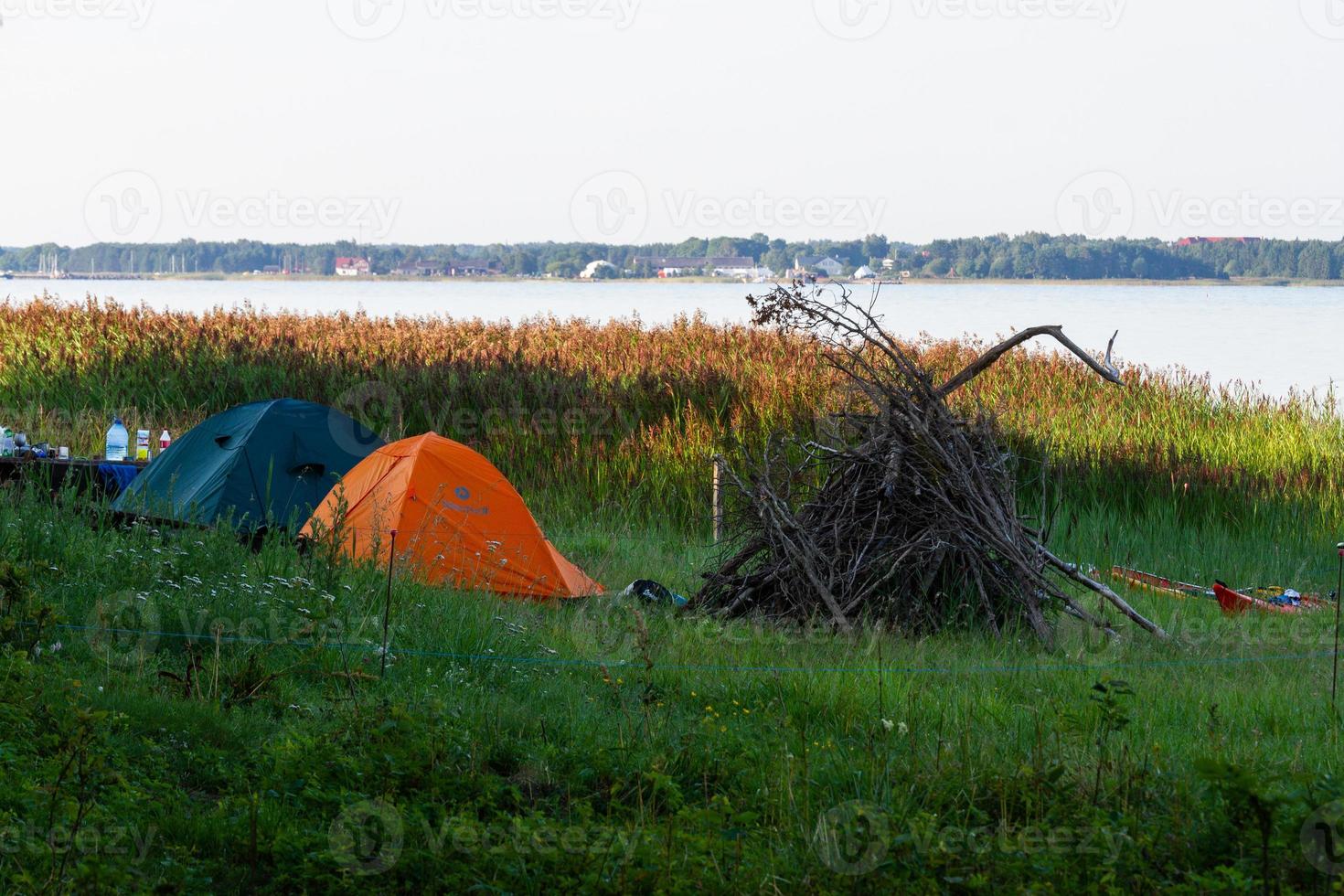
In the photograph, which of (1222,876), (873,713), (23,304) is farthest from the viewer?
(23,304)

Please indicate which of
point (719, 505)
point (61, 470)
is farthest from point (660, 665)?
point (61, 470)

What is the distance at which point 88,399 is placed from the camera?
51.9 feet

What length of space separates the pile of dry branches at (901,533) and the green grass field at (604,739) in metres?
0.26

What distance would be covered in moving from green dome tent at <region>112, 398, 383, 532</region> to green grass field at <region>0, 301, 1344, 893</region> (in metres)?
0.97

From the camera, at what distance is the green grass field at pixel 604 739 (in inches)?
144

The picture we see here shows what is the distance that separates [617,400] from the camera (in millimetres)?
14727

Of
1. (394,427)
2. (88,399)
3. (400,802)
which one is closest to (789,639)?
(400,802)

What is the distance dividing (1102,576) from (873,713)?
454 centimetres

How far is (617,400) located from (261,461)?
5.97 m

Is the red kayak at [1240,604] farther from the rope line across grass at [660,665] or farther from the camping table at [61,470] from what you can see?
the camping table at [61,470]

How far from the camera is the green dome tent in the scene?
29.7 ft

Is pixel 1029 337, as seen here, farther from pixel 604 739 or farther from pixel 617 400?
pixel 617 400

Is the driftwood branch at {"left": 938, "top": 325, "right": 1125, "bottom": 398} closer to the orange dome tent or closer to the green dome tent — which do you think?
the orange dome tent

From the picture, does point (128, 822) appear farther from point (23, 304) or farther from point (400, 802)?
point (23, 304)
